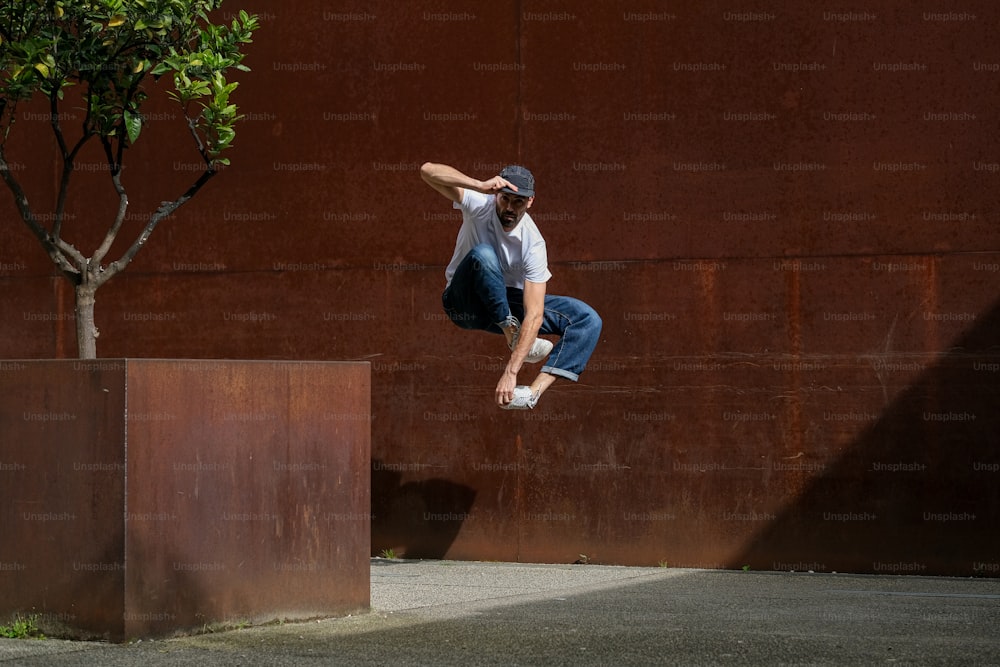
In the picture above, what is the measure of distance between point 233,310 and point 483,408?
2526 millimetres

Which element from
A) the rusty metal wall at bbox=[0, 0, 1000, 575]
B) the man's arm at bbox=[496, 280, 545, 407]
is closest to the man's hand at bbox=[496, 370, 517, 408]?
the man's arm at bbox=[496, 280, 545, 407]

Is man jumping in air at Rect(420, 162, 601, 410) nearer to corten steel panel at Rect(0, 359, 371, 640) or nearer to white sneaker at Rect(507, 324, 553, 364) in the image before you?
white sneaker at Rect(507, 324, 553, 364)

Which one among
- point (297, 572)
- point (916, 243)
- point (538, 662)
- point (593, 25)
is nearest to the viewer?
point (538, 662)

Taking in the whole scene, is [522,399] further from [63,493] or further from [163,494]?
[63,493]

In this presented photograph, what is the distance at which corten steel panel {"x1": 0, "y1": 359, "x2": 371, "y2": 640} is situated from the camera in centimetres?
665

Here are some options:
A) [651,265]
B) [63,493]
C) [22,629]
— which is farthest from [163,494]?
[651,265]

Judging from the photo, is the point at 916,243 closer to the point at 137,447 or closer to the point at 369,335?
the point at 369,335

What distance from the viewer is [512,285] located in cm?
805

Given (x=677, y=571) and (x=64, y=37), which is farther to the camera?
(x=677, y=571)

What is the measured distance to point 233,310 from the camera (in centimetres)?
1200

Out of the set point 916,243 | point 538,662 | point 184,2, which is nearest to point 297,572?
point 538,662

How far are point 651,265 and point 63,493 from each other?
5665mm

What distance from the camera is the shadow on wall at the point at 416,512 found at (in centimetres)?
1146

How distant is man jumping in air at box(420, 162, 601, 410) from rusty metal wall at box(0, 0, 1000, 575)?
119 inches
